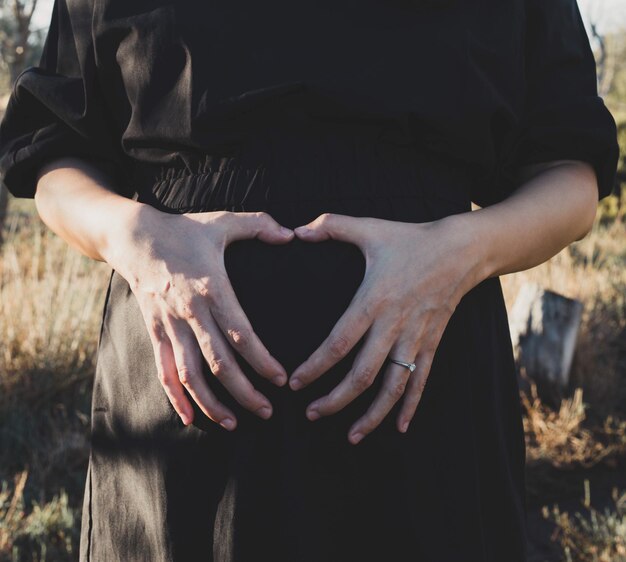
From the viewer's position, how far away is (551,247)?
4.06 feet

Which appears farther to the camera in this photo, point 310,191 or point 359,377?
point 310,191

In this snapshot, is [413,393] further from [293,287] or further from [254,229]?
[254,229]

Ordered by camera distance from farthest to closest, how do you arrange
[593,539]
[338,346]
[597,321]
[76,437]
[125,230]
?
[597,321] → [76,437] → [593,539] → [125,230] → [338,346]

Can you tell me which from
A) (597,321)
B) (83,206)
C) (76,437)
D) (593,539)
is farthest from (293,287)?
(597,321)

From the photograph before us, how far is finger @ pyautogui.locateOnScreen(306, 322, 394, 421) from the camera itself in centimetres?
97

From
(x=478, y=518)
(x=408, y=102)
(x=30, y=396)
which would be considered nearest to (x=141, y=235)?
(x=408, y=102)

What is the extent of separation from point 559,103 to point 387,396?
2.13 feet

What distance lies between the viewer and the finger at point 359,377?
0.97 m

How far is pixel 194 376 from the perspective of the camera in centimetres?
99

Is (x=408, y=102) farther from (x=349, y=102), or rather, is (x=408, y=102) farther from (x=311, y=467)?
(x=311, y=467)

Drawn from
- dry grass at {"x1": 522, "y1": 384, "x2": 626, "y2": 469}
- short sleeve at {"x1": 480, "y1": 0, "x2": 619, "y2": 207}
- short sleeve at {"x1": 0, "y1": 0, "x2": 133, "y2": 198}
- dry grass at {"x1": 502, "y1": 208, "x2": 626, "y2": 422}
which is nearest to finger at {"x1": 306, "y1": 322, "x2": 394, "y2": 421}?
short sleeve at {"x1": 480, "y1": 0, "x2": 619, "y2": 207}

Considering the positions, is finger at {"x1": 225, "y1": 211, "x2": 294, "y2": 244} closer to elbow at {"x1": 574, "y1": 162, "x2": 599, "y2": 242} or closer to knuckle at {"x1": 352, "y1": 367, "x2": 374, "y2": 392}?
knuckle at {"x1": 352, "y1": 367, "x2": 374, "y2": 392}

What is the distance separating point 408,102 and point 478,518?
680mm

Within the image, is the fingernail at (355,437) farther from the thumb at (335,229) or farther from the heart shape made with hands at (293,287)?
the thumb at (335,229)
